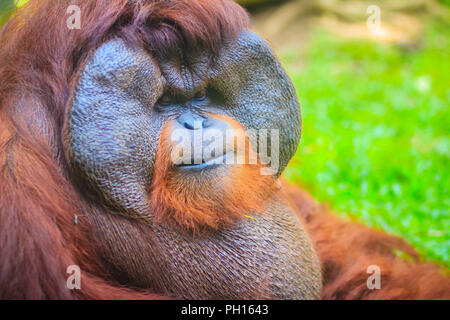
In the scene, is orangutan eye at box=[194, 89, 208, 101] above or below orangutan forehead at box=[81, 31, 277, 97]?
below

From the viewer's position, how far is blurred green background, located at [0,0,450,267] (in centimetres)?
330

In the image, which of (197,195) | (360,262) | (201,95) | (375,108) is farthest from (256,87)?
(375,108)

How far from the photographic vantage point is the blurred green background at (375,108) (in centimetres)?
330

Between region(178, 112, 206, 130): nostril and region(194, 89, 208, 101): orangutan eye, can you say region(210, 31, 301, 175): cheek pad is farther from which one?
region(178, 112, 206, 130): nostril

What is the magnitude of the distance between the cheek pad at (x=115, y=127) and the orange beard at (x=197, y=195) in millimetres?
49

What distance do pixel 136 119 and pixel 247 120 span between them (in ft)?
1.64

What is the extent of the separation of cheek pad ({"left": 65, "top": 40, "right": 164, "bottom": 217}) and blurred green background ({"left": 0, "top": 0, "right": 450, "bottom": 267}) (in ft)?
3.62

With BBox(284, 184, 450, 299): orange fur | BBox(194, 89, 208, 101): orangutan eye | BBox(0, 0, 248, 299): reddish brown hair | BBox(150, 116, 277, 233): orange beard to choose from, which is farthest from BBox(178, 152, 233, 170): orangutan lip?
BBox(284, 184, 450, 299): orange fur

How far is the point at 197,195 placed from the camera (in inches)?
70.8

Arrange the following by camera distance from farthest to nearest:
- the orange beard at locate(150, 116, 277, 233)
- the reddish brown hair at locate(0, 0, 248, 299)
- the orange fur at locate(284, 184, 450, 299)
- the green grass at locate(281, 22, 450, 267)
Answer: the green grass at locate(281, 22, 450, 267), the orange fur at locate(284, 184, 450, 299), the orange beard at locate(150, 116, 277, 233), the reddish brown hair at locate(0, 0, 248, 299)

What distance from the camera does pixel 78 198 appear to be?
1665 millimetres

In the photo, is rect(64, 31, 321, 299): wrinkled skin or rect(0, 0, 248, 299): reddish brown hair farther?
Answer: rect(64, 31, 321, 299): wrinkled skin

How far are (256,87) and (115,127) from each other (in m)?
0.65

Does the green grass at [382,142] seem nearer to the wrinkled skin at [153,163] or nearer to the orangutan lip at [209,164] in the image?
the wrinkled skin at [153,163]
